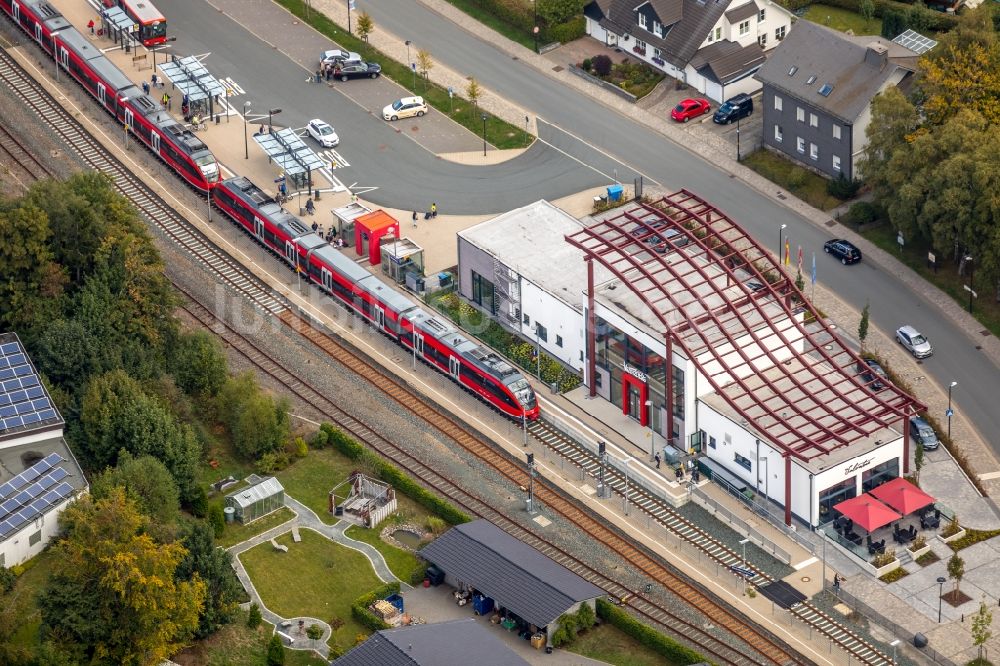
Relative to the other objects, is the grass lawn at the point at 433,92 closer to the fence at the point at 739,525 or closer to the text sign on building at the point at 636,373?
the text sign on building at the point at 636,373

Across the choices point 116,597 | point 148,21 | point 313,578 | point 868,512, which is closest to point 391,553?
point 313,578

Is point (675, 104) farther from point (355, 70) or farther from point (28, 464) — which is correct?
point (28, 464)

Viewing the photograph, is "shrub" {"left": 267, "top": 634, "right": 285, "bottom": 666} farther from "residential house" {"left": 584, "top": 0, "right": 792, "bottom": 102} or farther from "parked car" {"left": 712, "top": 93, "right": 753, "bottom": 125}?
"residential house" {"left": 584, "top": 0, "right": 792, "bottom": 102}

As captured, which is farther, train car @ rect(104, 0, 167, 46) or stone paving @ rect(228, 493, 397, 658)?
train car @ rect(104, 0, 167, 46)

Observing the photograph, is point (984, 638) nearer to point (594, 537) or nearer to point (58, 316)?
point (594, 537)

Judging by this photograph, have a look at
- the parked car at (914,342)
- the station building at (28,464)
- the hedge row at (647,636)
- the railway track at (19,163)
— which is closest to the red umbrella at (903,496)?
the parked car at (914,342)

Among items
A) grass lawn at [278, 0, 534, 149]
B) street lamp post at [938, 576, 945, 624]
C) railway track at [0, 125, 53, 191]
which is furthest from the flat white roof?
railway track at [0, 125, 53, 191]
